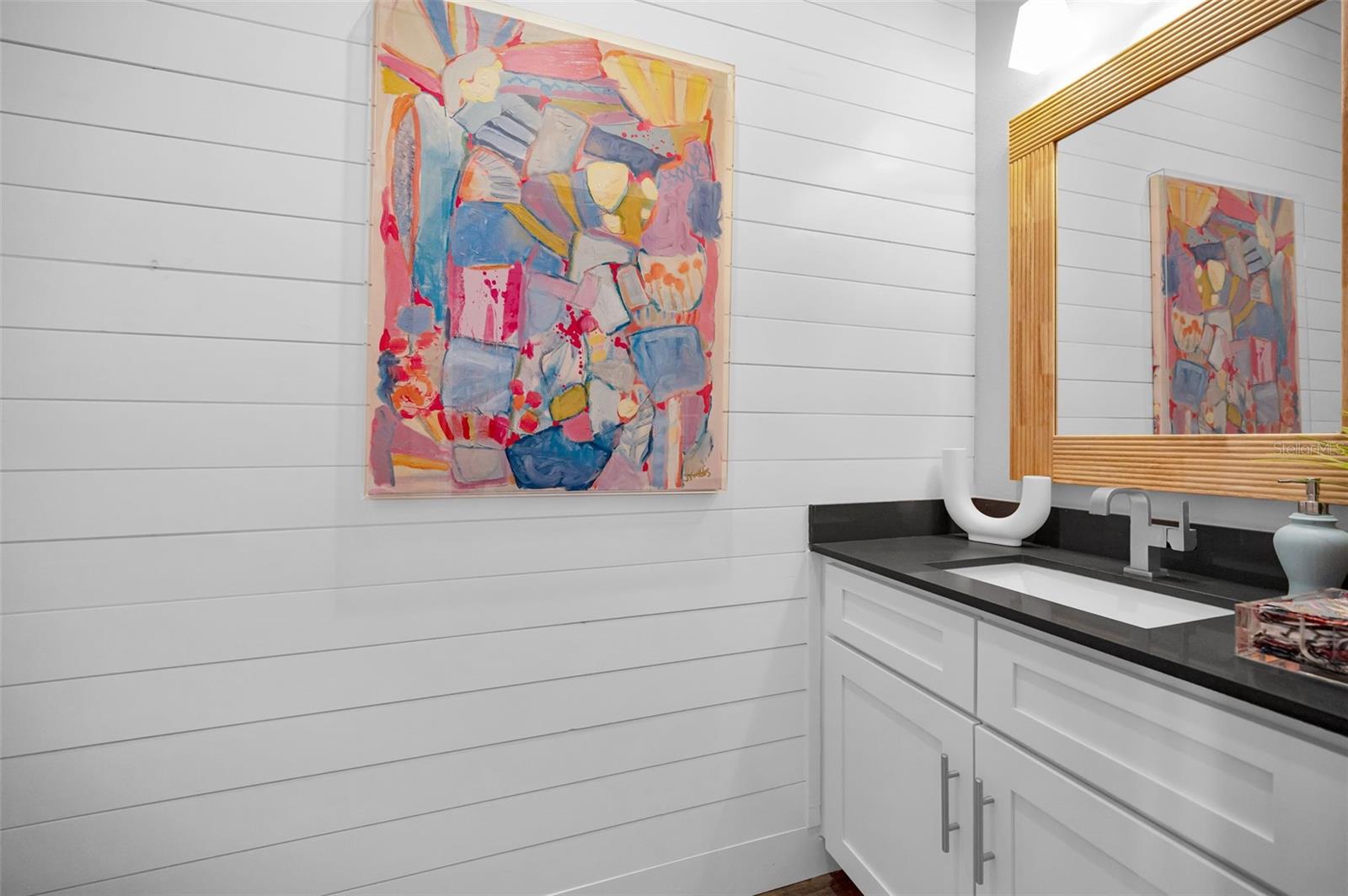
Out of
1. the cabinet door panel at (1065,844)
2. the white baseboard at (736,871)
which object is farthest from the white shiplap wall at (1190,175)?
the white baseboard at (736,871)

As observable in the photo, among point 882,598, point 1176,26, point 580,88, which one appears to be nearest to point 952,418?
point 882,598

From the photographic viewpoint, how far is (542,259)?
4.71ft

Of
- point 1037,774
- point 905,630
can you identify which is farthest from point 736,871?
point 1037,774

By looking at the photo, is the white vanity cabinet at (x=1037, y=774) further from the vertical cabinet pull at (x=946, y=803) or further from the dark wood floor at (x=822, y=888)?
the dark wood floor at (x=822, y=888)

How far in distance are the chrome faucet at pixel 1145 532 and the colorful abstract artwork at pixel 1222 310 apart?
187 millimetres

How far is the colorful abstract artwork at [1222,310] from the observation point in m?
1.23

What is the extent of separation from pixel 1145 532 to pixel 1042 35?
50.1 inches

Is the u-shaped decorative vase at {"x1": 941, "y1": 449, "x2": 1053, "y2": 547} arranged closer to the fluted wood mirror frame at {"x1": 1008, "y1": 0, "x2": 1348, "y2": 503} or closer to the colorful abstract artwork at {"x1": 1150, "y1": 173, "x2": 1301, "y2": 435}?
the fluted wood mirror frame at {"x1": 1008, "y1": 0, "x2": 1348, "y2": 503}

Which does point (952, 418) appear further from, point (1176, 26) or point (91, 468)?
point (91, 468)

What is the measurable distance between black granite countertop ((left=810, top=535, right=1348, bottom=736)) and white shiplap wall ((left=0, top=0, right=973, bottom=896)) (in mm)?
345

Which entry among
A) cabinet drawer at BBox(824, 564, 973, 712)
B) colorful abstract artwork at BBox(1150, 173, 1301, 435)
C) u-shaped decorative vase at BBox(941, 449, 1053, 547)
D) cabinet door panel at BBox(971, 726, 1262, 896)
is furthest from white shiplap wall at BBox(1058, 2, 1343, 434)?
cabinet door panel at BBox(971, 726, 1262, 896)

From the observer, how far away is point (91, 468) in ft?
3.83

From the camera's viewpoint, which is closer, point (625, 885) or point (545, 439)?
point (545, 439)

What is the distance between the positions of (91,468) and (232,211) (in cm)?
54
